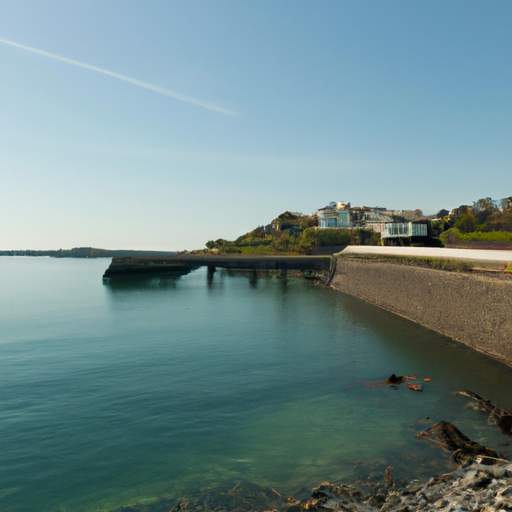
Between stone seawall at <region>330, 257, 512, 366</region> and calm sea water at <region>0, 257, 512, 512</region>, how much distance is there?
95cm

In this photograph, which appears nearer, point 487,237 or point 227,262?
point 487,237

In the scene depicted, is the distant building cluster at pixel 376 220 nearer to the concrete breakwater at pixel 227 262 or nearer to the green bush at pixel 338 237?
the green bush at pixel 338 237

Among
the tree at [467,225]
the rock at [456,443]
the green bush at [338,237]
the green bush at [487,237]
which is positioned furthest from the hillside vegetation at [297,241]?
the rock at [456,443]

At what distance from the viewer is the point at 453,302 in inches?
1009

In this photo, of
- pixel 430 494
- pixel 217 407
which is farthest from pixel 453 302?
pixel 430 494

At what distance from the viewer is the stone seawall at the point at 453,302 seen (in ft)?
66.5

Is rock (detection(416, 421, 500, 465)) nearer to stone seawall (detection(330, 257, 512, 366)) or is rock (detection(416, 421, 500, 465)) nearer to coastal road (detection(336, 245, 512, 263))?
stone seawall (detection(330, 257, 512, 366))

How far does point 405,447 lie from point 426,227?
56341 mm

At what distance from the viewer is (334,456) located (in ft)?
37.7

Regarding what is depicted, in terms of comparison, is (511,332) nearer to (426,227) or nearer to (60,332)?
(60,332)

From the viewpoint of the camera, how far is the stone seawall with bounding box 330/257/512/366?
66.5 feet

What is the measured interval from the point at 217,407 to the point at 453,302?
17.2 metres

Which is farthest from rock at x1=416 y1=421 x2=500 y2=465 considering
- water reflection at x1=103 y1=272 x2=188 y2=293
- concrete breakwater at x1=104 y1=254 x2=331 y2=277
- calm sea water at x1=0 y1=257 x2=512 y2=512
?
water reflection at x1=103 y1=272 x2=188 y2=293

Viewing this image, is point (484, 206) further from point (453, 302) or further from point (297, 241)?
point (453, 302)
